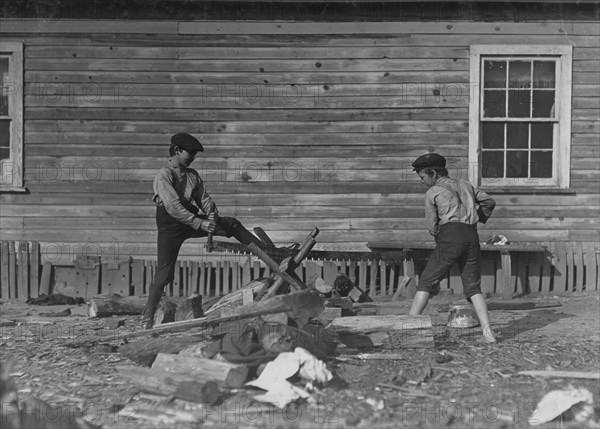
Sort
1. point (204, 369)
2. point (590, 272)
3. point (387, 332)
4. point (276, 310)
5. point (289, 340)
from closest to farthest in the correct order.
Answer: point (204, 369), point (289, 340), point (276, 310), point (387, 332), point (590, 272)

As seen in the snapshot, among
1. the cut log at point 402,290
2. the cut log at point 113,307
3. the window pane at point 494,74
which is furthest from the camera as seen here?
the window pane at point 494,74

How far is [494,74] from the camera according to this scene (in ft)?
36.1

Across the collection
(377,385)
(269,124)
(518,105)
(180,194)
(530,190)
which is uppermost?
(518,105)

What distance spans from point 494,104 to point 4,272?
7.38m

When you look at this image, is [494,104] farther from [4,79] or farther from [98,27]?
[4,79]

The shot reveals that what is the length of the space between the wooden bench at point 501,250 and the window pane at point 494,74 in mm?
2283

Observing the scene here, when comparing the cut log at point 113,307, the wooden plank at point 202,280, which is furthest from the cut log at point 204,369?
the wooden plank at point 202,280

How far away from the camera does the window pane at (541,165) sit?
1109 centimetres

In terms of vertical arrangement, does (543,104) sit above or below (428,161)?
above

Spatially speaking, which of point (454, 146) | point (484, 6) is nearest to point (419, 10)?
point (484, 6)

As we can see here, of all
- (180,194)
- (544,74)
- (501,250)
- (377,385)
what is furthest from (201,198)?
(544,74)

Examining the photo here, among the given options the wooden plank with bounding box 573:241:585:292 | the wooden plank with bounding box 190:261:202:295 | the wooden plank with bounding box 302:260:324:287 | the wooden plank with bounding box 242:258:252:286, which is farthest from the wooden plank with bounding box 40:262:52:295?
the wooden plank with bounding box 573:241:585:292

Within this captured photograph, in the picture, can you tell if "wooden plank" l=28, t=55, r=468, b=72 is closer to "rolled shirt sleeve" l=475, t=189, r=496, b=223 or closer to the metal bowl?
"rolled shirt sleeve" l=475, t=189, r=496, b=223

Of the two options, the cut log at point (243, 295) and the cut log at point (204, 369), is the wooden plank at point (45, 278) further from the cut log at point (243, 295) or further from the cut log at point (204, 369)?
the cut log at point (204, 369)
